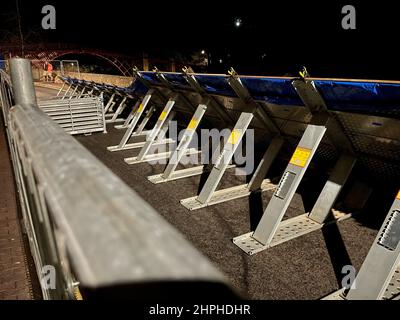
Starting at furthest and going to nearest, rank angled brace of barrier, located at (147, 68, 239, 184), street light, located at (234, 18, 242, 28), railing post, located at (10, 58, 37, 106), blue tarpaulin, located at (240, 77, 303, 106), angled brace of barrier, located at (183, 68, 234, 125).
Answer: street light, located at (234, 18, 242, 28), angled brace of barrier, located at (147, 68, 239, 184), angled brace of barrier, located at (183, 68, 234, 125), blue tarpaulin, located at (240, 77, 303, 106), railing post, located at (10, 58, 37, 106)

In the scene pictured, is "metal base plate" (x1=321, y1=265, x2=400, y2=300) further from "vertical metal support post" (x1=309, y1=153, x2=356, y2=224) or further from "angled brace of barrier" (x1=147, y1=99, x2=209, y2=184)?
"angled brace of barrier" (x1=147, y1=99, x2=209, y2=184)

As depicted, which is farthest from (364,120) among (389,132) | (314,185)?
(314,185)

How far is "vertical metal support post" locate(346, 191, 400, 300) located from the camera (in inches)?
104

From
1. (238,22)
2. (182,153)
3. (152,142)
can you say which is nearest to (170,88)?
(152,142)

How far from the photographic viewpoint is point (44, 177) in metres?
0.76

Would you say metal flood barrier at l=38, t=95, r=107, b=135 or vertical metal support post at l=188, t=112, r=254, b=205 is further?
metal flood barrier at l=38, t=95, r=107, b=135

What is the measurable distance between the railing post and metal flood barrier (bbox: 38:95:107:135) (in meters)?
7.40

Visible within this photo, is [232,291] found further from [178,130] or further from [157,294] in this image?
[178,130]

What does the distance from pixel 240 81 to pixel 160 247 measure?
415cm

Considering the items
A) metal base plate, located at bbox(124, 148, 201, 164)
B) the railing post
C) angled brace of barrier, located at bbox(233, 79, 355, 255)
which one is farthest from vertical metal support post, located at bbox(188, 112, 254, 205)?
the railing post

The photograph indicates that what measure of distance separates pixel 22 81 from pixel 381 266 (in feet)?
10.6

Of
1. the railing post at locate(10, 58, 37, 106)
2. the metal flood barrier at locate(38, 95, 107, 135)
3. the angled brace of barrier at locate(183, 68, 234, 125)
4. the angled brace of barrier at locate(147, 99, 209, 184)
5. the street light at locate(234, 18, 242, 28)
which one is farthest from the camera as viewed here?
the street light at locate(234, 18, 242, 28)

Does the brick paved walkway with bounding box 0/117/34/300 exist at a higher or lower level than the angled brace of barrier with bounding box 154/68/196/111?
lower

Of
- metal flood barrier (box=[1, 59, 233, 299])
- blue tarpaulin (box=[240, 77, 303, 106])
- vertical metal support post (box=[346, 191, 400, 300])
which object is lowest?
vertical metal support post (box=[346, 191, 400, 300])
